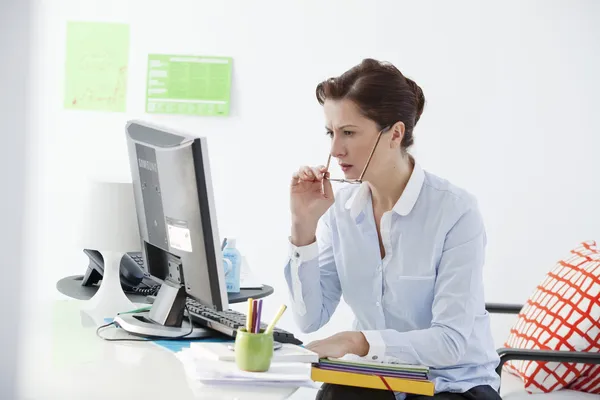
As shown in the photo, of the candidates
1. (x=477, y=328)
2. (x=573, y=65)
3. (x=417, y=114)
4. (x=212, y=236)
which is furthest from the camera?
(x=573, y=65)

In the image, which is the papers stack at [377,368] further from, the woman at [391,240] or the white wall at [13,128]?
the white wall at [13,128]

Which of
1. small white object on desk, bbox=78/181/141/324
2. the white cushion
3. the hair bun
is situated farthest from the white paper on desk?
the white cushion

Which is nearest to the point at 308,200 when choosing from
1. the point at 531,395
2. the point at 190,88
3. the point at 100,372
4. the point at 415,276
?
the point at 415,276

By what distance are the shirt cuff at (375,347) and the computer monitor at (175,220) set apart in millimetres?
361

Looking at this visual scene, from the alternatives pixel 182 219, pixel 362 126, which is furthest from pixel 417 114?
pixel 182 219

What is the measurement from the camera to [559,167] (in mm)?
3275

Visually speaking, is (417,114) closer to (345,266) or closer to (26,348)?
(345,266)

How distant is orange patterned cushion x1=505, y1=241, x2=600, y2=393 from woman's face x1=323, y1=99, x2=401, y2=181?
2.79 feet

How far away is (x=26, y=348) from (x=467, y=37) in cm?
227

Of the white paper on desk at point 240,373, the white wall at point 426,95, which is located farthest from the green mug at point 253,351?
the white wall at point 426,95

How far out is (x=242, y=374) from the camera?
1428 millimetres

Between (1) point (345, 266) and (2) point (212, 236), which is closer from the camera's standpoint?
(2) point (212, 236)

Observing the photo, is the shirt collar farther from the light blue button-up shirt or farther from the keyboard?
the keyboard

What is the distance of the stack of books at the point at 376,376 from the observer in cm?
→ 148
